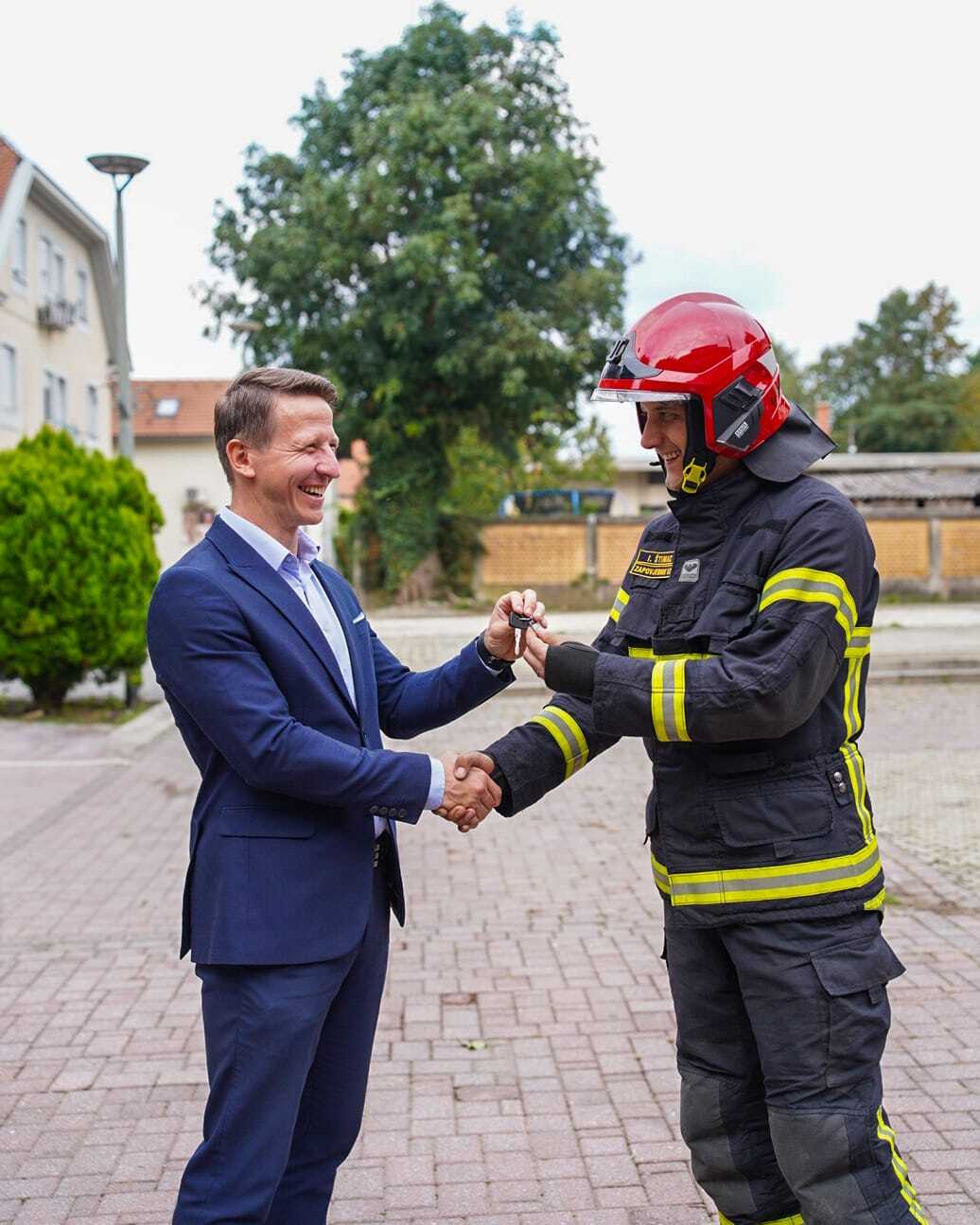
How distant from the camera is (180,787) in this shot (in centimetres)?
1009

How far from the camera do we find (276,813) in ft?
9.18

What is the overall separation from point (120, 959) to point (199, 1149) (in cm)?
330

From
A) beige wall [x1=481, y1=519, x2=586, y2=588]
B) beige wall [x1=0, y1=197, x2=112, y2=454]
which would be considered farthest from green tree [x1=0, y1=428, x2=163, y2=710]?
beige wall [x1=0, y1=197, x2=112, y2=454]

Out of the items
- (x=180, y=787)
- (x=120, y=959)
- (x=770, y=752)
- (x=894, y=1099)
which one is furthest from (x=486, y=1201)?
(x=180, y=787)

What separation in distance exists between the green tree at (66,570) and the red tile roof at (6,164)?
53.2ft

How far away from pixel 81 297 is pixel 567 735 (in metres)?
37.6

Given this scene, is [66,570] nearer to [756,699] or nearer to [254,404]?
[254,404]

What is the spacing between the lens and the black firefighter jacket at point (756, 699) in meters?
2.63

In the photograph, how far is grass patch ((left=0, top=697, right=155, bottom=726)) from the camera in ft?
44.4

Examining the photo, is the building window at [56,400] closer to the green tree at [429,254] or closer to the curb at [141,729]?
the green tree at [429,254]

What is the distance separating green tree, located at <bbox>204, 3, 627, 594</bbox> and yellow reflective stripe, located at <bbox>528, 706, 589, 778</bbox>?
85.0 ft

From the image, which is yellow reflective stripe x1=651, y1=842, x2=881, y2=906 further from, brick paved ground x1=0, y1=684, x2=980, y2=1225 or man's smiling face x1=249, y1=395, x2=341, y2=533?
brick paved ground x1=0, y1=684, x2=980, y2=1225

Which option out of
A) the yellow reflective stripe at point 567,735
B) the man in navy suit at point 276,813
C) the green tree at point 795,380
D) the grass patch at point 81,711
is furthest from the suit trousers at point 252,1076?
the green tree at point 795,380

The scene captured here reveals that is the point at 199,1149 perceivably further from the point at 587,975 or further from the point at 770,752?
the point at 587,975
